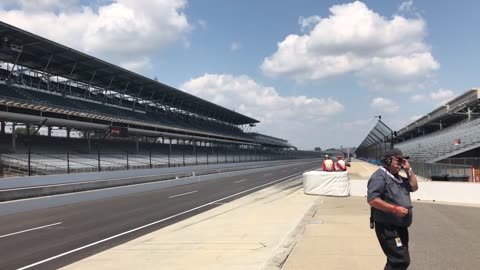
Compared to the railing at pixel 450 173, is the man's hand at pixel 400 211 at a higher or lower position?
higher

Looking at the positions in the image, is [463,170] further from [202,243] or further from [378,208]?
[378,208]

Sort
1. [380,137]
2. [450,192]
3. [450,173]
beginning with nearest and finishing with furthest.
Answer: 1. [450,192]
2. [450,173]
3. [380,137]

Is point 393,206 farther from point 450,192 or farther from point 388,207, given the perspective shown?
point 450,192

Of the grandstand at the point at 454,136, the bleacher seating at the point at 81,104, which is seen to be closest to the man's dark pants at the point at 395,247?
the grandstand at the point at 454,136

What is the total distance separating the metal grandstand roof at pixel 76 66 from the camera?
1527 inches

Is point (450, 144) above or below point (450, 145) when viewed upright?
above

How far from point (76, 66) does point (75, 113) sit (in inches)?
507

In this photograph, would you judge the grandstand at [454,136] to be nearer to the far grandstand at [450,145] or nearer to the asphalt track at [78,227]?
the far grandstand at [450,145]

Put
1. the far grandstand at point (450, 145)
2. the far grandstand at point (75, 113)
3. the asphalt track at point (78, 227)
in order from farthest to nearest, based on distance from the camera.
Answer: the far grandstand at point (75, 113), the far grandstand at point (450, 145), the asphalt track at point (78, 227)

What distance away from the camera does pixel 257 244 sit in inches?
382

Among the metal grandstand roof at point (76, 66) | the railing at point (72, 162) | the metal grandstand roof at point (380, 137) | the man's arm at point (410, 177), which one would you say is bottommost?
the man's arm at point (410, 177)

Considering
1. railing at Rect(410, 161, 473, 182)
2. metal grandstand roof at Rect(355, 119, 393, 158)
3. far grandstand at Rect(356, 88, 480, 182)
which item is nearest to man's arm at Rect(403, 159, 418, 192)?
far grandstand at Rect(356, 88, 480, 182)

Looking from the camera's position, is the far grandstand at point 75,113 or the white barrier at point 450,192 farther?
the far grandstand at point 75,113

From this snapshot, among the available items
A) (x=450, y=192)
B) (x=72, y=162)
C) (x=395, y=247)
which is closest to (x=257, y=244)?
(x=395, y=247)
